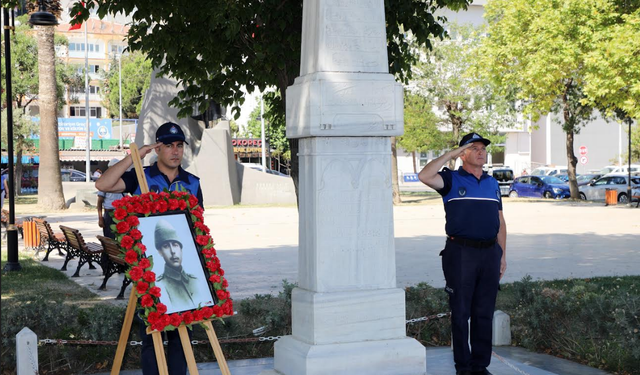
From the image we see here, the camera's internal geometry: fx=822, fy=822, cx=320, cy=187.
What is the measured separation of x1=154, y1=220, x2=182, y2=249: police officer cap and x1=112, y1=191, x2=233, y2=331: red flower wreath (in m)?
0.09

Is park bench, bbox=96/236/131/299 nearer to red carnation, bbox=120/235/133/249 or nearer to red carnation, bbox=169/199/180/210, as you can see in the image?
red carnation, bbox=169/199/180/210

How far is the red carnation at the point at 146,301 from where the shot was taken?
17.1ft

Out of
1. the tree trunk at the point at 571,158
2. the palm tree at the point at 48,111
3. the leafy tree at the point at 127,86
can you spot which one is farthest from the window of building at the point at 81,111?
the tree trunk at the point at 571,158

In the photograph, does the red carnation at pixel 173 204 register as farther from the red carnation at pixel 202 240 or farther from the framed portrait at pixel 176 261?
the red carnation at pixel 202 240

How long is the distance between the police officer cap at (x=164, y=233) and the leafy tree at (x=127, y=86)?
8751 centimetres

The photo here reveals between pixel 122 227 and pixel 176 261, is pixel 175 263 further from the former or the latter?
pixel 122 227

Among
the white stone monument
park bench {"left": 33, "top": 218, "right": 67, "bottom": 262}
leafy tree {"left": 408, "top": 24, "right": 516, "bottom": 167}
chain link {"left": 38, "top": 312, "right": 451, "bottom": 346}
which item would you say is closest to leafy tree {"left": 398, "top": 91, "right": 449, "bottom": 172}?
leafy tree {"left": 408, "top": 24, "right": 516, "bottom": 167}

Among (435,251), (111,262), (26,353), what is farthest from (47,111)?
(26,353)

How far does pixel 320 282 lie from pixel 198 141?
32739 millimetres

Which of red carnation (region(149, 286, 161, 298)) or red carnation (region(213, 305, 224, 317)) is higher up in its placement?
red carnation (region(149, 286, 161, 298))

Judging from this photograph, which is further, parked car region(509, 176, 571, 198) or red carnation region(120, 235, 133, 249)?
parked car region(509, 176, 571, 198)

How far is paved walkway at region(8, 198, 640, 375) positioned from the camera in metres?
7.40

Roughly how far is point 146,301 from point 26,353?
60.8 inches

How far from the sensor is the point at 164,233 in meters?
5.52
